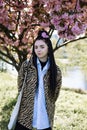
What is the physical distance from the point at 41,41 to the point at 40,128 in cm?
89

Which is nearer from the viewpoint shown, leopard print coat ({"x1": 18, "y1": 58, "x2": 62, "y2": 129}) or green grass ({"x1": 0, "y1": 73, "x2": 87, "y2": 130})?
leopard print coat ({"x1": 18, "y1": 58, "x2": 62, "y2": 129})

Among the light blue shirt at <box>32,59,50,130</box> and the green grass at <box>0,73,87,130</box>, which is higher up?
the light blue shirt at <box>32,59,50,130</box>

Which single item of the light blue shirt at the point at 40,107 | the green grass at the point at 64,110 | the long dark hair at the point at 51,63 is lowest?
the green grass at the point at 64,110

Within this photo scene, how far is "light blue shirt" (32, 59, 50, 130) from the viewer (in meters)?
3.89

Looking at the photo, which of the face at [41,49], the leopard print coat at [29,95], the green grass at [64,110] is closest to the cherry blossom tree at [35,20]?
the green grass at [64,110]

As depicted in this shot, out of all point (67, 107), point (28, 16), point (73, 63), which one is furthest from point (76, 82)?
point (28, 16)

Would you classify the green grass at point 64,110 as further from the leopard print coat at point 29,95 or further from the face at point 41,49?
the face at point 41,49

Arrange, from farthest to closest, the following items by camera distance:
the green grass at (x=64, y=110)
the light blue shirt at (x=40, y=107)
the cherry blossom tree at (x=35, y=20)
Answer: the green grass at (x=64, y=110), the cherry blossom tree at (x=35, y=20), the light blue shirt at (x=40, y=107)

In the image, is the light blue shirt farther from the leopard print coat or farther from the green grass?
the green grass

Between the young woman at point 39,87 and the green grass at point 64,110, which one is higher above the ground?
the young woman at point 39,87

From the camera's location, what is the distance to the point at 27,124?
391 centimetres

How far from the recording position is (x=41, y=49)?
3.92 meters

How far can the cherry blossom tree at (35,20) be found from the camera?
5.13 meters

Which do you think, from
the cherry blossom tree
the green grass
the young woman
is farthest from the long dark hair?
the green grass
